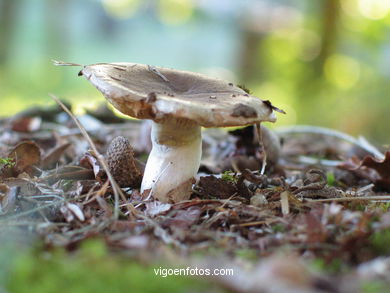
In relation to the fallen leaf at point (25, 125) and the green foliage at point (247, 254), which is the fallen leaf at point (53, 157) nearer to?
the fallen leaf at point (25, 125)

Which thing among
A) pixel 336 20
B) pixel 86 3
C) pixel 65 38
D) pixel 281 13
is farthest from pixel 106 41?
pixel 336 20

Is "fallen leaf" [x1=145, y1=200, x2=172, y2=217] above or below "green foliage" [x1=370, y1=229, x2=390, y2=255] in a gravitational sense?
below

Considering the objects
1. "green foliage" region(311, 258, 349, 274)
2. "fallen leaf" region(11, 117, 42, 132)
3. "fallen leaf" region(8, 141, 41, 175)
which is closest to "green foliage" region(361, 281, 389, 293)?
"green foliage" region(311, 258, 349, 274)

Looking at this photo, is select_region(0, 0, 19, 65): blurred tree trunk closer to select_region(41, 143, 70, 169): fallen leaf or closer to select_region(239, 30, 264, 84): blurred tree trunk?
select_region(239, 30, 264, 84): blurred tree trunk

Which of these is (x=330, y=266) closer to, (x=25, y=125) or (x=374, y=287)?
(x=374, y=287)

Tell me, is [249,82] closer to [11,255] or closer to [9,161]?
[9,161]

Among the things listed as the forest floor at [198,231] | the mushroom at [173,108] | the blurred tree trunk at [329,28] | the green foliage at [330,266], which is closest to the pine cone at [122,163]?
the forest floor at [198,231]
